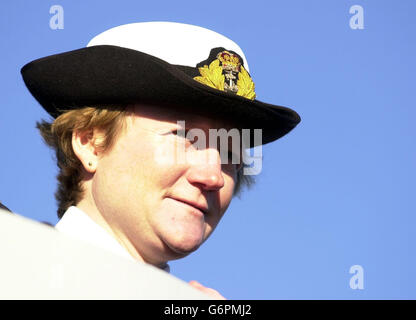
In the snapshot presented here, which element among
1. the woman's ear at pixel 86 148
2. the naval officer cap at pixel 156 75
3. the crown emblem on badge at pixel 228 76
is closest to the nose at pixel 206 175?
the naval officer cap at pixel 156 75

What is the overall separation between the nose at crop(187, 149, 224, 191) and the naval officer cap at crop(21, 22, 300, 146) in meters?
0.23

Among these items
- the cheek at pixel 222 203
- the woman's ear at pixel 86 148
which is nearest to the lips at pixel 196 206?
the cheek at pixel 222 203

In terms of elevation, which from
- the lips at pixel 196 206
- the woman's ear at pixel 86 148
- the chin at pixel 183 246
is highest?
the woman's ear at pixel 86 148

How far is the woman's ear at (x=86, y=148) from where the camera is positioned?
2.80 m

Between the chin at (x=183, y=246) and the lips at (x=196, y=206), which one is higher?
the lips at (x=196, y=206)

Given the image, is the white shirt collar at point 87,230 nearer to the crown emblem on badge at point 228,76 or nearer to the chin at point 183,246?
the chin at point 183,246

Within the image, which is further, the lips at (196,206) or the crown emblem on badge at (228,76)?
the crown emblem on badge at (228,76)

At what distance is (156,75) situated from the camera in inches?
105

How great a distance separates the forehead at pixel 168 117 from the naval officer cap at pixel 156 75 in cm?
2

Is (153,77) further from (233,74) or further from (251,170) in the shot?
(251,170)

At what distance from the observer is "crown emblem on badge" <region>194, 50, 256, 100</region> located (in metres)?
2.85

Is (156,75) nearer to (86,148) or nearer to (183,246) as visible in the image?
(86,148)
